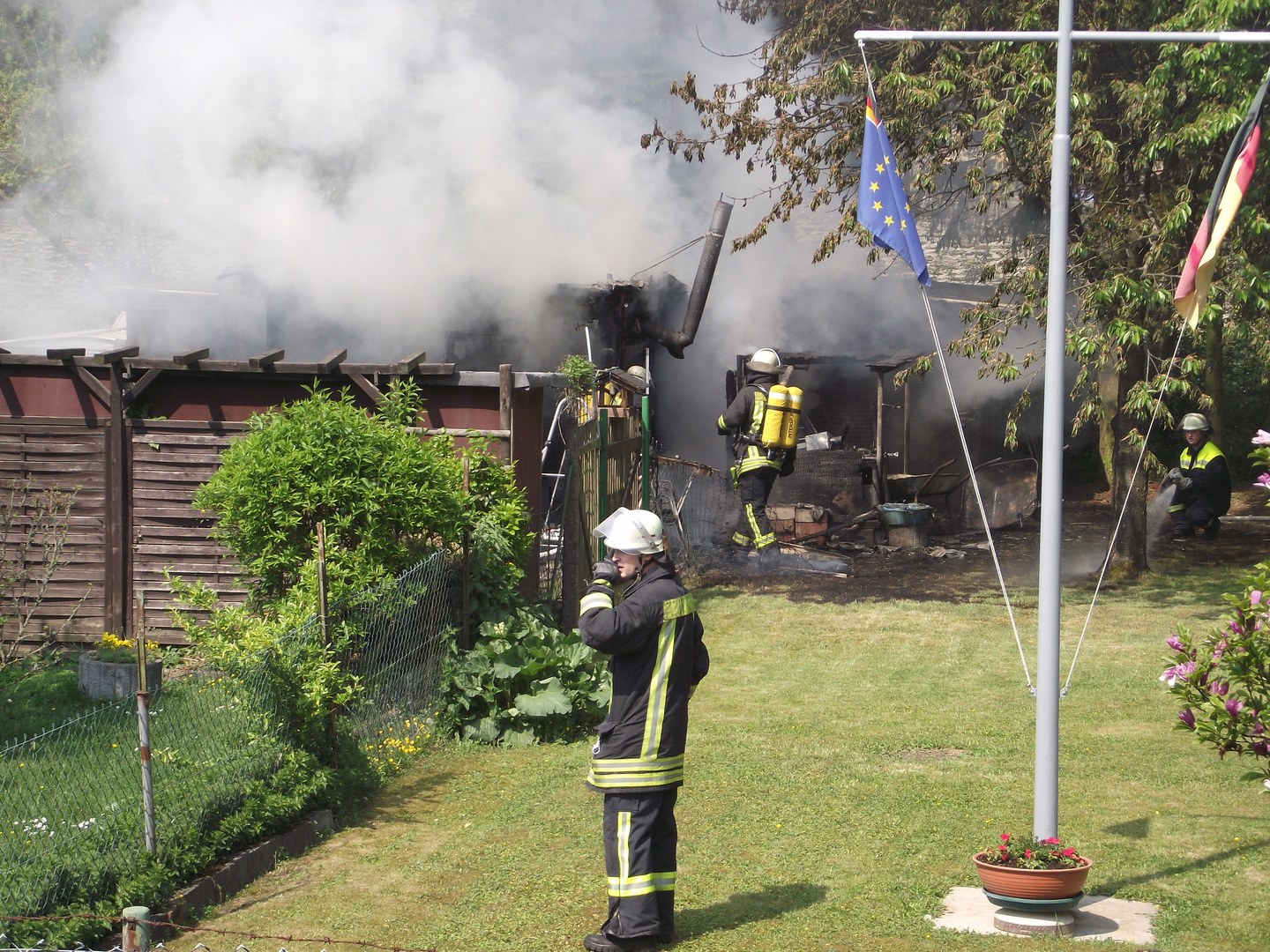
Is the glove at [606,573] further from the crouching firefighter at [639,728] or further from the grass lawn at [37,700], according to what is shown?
the grass lawn at [37,700]

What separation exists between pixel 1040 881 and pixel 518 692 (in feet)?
11.8

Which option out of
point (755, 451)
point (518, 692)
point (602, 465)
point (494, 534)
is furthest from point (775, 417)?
A: point (518, 692)

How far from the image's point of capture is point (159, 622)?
29.4ft

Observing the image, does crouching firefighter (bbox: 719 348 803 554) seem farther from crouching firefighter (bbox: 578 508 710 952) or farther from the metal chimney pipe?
crouching firefighter (bbox: 578 508 710 952)

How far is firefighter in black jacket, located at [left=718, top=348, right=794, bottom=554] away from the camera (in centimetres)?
1173

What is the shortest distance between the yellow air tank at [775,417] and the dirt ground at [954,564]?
5.03 ft

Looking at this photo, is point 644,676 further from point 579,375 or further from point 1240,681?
point 579,375

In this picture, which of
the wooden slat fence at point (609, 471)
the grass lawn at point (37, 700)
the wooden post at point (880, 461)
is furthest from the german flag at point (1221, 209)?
the wooden post at point (880, 461)

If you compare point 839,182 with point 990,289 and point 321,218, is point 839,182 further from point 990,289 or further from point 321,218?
point 990,289

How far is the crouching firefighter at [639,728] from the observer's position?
4191 millimetres

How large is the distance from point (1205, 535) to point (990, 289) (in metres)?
5.84

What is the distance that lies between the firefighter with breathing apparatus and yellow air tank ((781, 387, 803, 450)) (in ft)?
16.8

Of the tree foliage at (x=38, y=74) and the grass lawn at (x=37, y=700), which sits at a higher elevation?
the tree foliage at (x=38, y=74)

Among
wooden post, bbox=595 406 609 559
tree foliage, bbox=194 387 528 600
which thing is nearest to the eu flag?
tree foliage, bbox=194 387 528 600
